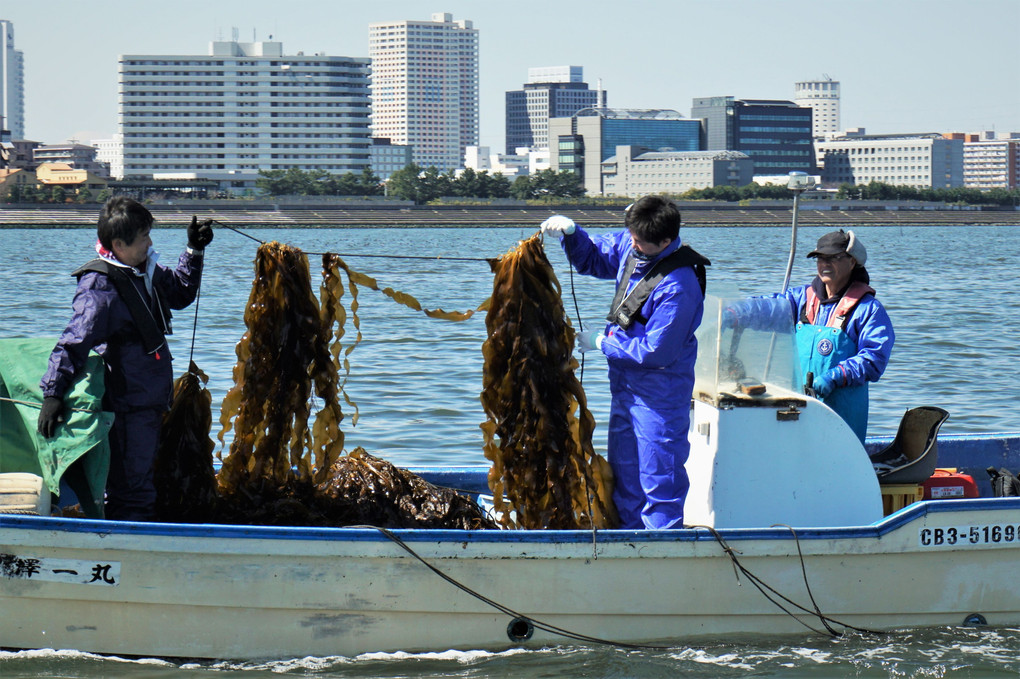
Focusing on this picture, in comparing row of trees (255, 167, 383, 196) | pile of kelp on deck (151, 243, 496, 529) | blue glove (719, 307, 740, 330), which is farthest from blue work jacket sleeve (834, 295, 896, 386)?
row of trees (255, 167, 383, 196)

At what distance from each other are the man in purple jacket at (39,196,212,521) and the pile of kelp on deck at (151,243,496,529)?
0.87 feet

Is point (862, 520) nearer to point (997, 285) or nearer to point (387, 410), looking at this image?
point (387, 410)

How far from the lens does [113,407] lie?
5414 millimetres

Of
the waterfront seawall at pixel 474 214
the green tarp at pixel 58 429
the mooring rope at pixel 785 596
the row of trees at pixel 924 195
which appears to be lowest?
the mooring rope at pixel 785 596

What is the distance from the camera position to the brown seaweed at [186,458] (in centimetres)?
580

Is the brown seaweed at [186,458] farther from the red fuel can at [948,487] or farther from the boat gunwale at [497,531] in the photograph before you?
the red fuel can at [948,487]

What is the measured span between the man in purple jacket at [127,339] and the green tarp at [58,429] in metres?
0.07

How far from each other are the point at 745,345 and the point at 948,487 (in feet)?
5.06

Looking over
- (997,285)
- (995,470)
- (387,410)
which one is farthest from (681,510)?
(997,285)

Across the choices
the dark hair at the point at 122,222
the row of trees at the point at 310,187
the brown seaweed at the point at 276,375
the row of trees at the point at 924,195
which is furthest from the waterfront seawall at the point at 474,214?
the dark hair at the point at 122,222

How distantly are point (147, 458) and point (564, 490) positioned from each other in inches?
78.2

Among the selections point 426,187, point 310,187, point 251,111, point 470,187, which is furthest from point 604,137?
point 310,187

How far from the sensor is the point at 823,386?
20.2 ft

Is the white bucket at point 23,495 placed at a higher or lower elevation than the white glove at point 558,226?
lower
